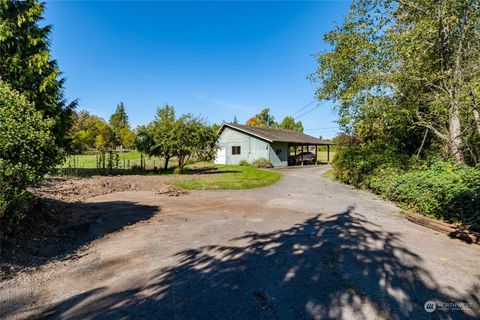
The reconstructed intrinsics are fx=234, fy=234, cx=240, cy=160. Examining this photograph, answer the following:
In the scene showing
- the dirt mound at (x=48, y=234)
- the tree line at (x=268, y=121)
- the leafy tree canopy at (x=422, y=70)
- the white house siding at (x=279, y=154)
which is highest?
the tree line at (x=268, y=121)

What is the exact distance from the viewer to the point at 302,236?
5406 mm

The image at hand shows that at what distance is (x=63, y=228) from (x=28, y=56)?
13.3 m

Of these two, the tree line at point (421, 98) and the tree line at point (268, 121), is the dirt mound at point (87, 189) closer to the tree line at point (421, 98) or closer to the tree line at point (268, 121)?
the tree line at point (421, 98)

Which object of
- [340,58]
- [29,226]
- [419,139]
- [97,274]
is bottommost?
[97,274]

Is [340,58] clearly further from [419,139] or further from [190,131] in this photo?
[190,131]

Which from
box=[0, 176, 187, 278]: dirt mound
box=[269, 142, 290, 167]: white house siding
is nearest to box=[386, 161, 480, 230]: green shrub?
box=[0, 176, 187, 278]: dirt mound

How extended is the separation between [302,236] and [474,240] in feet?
12.3

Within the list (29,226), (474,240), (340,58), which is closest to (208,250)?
(29,226)

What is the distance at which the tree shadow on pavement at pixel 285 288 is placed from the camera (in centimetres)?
284

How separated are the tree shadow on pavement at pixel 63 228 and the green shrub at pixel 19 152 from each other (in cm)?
57

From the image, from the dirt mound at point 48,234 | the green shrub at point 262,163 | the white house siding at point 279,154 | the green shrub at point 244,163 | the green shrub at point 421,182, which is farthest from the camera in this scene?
the green shrub at point 244,163

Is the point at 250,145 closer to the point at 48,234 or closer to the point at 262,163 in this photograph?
the point at 262,163

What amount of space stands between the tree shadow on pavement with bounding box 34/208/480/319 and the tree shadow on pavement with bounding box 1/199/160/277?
1.80 metres

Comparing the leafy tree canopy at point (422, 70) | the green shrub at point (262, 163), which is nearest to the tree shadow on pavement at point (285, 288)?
the leafy tree canopy at point (422, 70)
